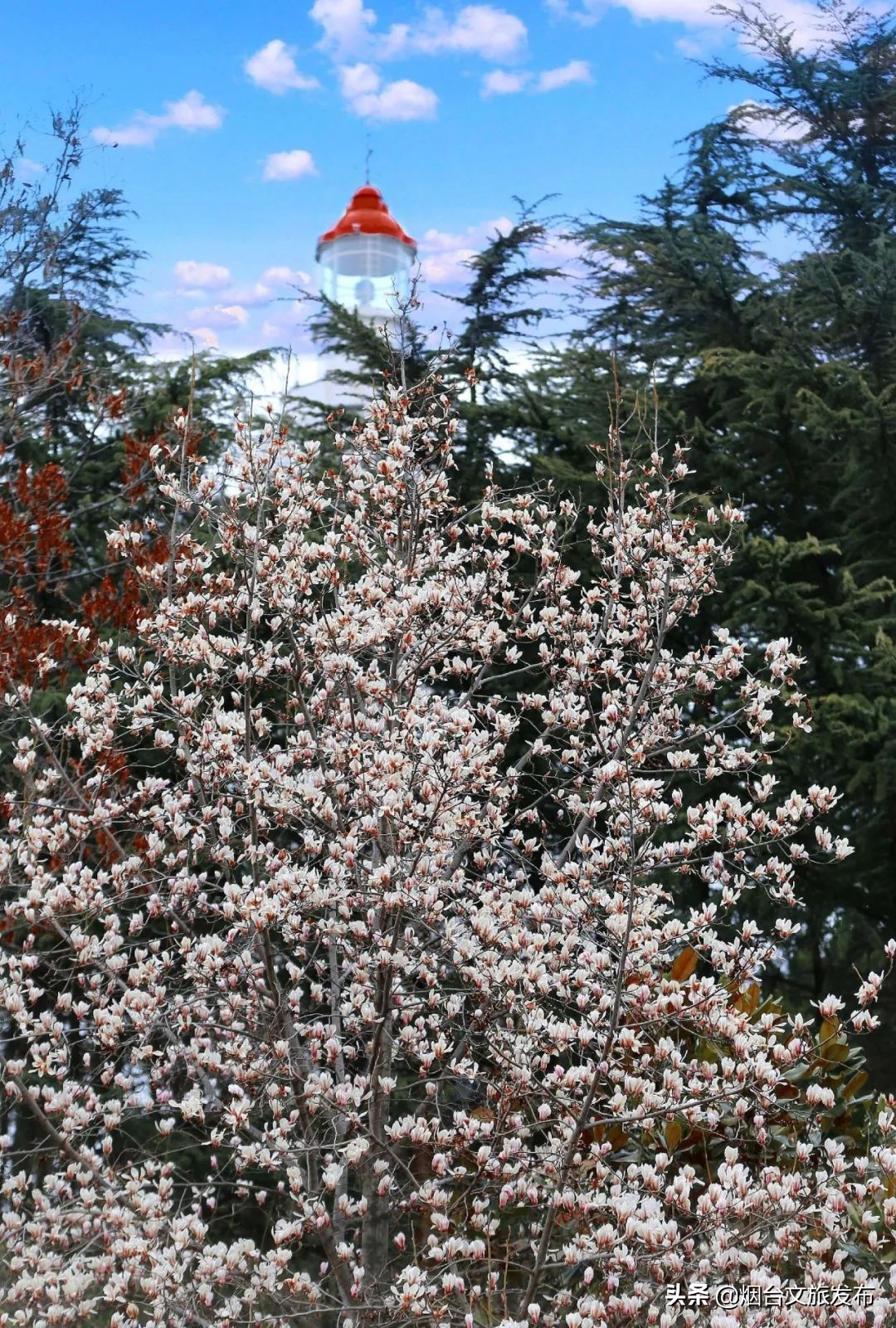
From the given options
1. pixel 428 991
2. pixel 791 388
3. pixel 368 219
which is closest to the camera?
pixel 428 991

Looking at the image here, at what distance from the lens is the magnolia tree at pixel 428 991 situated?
10.1ft

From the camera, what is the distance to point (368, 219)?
65.1ft

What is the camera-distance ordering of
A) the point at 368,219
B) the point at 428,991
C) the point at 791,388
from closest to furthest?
the point at 428,991 → the point at 791,388 → the point at 368,219

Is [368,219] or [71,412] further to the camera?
[368,219]

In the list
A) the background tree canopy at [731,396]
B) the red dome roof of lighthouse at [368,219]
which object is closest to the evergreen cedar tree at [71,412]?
the background tree canopy at [731,396]

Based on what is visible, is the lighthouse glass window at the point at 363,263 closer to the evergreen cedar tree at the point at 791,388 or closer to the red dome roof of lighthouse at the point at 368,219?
the red dome roof of lighthouse at the point at 368,219

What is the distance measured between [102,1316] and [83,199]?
23.4 feet

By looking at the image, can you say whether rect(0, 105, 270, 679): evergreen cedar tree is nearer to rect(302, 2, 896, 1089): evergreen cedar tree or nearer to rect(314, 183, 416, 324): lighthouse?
rect(302, 2, 896, 1089): evergreen cedar tree

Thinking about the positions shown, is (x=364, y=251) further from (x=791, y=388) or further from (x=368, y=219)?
(x=791, y=388)

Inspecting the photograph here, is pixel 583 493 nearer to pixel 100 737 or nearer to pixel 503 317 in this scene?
pixel 503 317

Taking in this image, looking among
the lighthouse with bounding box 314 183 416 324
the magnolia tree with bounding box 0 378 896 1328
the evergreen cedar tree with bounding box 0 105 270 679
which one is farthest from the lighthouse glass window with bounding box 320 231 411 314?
the magnolia tree with bounding box 0 378 896 1328

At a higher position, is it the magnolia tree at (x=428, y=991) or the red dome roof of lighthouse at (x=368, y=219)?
the red dome roof of lighthouse at (x=368, y=219)

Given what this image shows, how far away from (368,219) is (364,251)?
1.00 m

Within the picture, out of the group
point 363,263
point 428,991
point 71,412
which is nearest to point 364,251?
point 363,263
